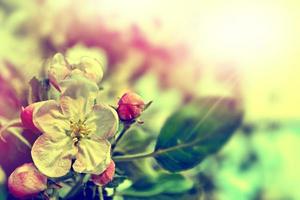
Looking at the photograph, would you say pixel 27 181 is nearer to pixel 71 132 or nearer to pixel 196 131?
pixel 71 132

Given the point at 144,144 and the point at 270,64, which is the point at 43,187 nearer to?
the point at 144,144

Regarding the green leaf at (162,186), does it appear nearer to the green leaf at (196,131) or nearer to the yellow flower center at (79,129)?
the green leaf at (196,131)

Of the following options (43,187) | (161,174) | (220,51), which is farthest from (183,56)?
(43,187)

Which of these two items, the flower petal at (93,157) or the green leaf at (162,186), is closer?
the flower petal at (93,157)

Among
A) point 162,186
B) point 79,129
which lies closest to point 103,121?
point 79,129

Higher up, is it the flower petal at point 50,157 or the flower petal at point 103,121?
the flower petal at point 103,121

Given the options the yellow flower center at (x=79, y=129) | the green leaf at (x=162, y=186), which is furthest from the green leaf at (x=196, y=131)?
the yellow flower center at (x=79, y=129)

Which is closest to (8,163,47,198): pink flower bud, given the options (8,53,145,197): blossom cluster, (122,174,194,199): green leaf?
(8,53,145,197): blossom cluster
